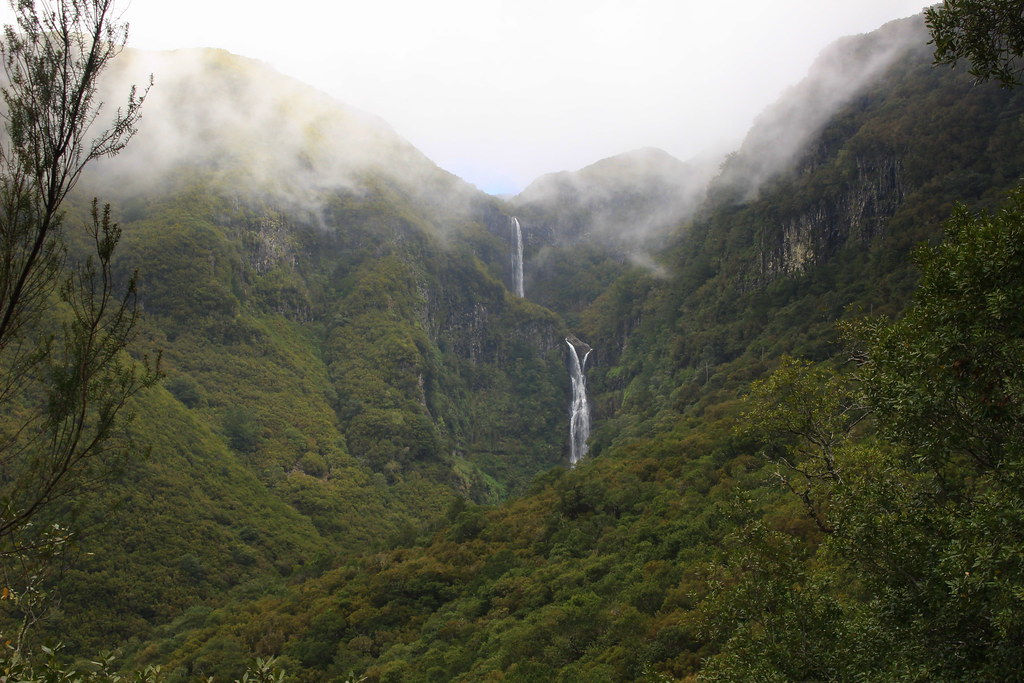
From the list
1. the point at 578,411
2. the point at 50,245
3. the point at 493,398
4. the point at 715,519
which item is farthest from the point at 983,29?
the point at 493,398

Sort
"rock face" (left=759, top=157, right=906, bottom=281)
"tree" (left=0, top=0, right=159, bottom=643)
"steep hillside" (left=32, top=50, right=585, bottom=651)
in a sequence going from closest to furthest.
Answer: "tree" (left=0, top=0, right=159, bottom=643) < "steep hillside" (left=32, top=50, right=585, bottom=651) < "rock face" (left=759, top=157, right=906, bottom=281)

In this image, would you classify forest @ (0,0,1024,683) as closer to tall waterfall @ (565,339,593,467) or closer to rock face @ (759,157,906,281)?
rock face @ (759,157,906,281)

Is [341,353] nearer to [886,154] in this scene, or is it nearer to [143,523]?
[143,523]

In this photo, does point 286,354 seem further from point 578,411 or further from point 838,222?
point 838,222

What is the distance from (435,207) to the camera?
196 metres

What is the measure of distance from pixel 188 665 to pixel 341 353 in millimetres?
92549

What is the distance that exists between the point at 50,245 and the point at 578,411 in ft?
413

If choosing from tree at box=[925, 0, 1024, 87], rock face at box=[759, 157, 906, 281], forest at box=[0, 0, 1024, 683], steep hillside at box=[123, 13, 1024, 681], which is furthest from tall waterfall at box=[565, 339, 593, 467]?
tree at box=[925, 0, 1024, 87]

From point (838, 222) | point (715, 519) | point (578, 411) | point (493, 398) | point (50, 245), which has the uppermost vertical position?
point (838, 222)

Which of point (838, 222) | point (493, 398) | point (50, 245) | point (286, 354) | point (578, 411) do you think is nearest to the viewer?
point (50, 245)

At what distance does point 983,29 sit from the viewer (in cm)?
779

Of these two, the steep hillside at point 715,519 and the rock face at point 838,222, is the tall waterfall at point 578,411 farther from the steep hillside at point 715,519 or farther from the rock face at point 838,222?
the rock face at point 838,222

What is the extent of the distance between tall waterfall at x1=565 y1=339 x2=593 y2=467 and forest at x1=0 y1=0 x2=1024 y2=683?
57.8 inches

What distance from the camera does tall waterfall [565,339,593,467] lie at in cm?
12106
